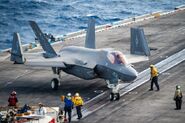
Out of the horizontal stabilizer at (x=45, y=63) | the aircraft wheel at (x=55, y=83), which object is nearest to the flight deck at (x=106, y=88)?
the aircraft wheel at (x=55, y=83)

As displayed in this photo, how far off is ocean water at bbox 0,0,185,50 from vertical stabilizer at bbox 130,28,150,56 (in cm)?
4266

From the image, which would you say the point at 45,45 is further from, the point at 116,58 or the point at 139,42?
the point at 139,42

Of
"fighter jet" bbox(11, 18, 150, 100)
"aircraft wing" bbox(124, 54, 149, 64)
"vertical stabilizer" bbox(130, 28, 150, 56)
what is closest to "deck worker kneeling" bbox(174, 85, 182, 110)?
"fighter jet" bbox(11, 18, 150, 100)

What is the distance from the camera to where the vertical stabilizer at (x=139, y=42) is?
49156 mm

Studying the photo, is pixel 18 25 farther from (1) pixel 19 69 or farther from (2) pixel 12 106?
(2) pixel 12 106

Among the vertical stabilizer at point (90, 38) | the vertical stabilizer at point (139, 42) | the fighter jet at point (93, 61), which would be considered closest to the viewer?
the fighter jet at point (93, 61)

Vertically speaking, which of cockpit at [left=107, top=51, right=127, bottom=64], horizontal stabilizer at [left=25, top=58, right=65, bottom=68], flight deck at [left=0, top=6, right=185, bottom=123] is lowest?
flight deck at [left=0, top=6, right=185, bottom=123]

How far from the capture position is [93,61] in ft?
158

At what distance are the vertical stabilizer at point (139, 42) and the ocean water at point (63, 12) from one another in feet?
140

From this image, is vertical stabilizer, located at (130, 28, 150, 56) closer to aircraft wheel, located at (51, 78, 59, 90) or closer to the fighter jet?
the fighter jet

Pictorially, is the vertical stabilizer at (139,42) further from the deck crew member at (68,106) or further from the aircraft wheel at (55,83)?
the deck crew member at (68,106)

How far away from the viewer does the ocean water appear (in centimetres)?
9931

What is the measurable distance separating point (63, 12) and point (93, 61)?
215ft

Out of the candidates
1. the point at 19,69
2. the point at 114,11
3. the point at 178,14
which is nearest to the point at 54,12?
the point at 114,11
